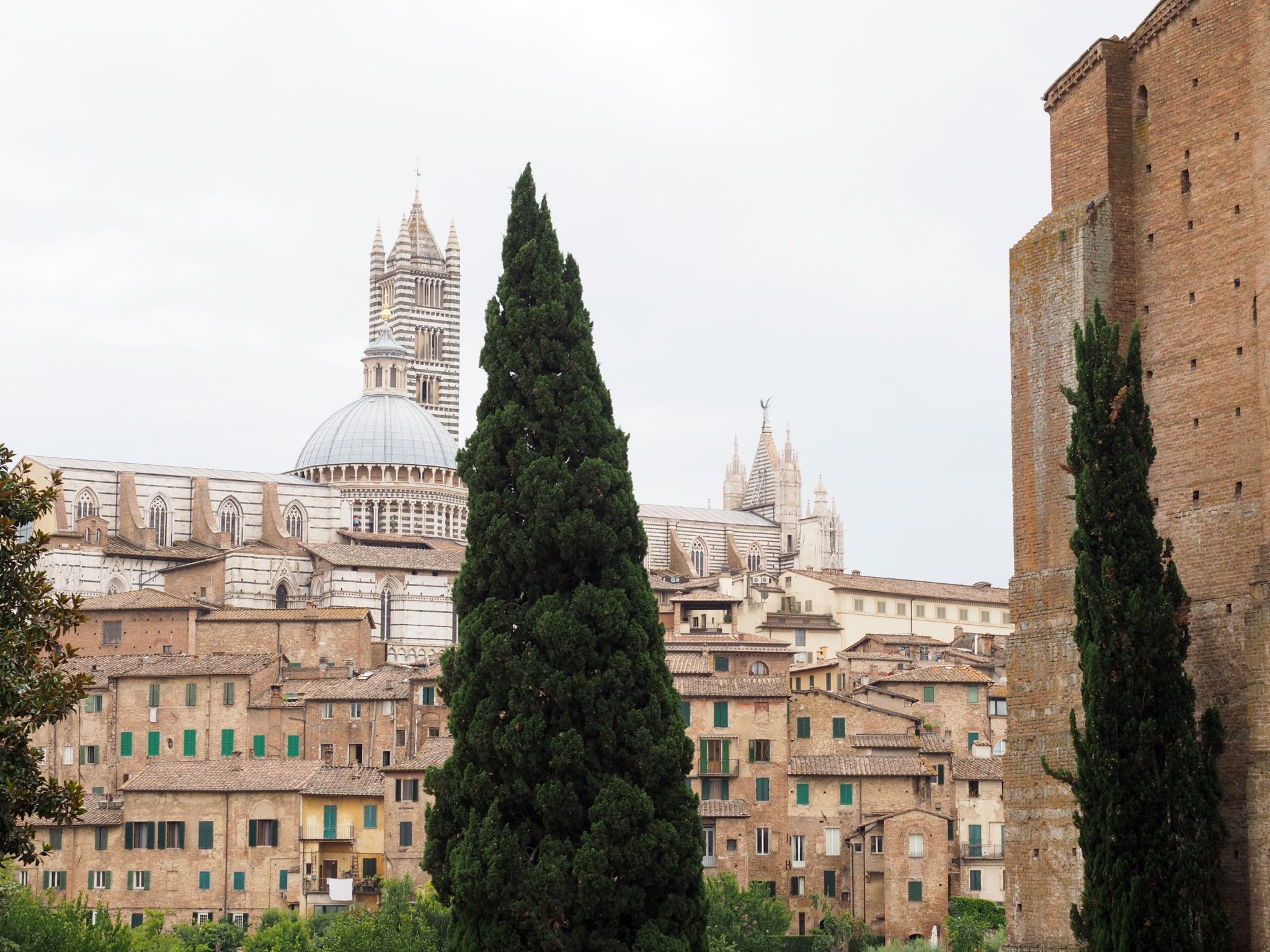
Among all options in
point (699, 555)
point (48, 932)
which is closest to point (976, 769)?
point (48, 932)

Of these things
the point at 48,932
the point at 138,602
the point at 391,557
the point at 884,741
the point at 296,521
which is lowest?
the point at 48,932

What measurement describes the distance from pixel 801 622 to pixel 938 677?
47.4ft

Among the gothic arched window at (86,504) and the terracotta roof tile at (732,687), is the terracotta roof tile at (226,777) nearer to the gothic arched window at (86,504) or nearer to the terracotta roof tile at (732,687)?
the terracotta roof tile at (732,687)

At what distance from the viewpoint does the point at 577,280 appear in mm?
18828

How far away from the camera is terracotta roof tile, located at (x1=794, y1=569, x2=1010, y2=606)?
6888 cm

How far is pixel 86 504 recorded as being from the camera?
7600cm

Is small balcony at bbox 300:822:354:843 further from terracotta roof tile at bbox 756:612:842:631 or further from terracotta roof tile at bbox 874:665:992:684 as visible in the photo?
terracotta roof tile at bbox 756:612:842:631

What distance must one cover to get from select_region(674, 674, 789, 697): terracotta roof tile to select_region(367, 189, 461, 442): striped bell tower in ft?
178

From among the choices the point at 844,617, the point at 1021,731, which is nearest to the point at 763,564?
the point at 844,617

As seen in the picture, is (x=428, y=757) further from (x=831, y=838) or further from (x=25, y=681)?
(x=25, y=681)

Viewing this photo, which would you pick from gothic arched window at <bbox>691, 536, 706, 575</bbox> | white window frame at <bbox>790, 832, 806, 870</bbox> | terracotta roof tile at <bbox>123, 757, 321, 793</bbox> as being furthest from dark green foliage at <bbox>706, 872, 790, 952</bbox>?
gothic arched window at <bbox>691, 536, 706, 575</bbox>

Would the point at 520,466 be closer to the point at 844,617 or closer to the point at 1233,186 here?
the point at 1233,186

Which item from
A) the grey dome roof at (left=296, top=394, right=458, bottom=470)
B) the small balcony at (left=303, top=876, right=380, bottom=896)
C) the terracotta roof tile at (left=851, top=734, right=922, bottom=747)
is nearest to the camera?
the small balcony at (left=303, top=876, right=380, bottom=896)

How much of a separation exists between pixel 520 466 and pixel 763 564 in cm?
7851
